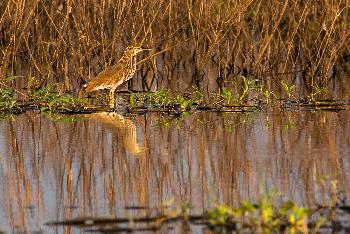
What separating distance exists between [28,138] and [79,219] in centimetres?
351

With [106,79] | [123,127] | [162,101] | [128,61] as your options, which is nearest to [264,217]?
[123,127]

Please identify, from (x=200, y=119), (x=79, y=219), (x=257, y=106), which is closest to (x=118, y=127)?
(x=200, y=119)

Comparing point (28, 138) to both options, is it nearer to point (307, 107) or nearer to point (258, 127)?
point (258, 127)

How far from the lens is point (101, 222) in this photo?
612 centimetres

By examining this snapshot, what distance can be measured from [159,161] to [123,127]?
6.73ft

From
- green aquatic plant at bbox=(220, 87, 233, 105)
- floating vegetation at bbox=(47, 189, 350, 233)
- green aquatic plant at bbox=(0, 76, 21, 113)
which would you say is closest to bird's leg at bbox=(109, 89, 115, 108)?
green aquatic plant at bbox=(0, 76, 21, 113)

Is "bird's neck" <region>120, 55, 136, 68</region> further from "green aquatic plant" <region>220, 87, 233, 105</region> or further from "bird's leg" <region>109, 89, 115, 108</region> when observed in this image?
"green aquatic plant" <region>220, 87, 233, 105</region>

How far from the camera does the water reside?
6695 mm

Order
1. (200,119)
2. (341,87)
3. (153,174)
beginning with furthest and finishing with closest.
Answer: (341,87)
(200,119)
(153,174)

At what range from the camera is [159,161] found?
8.20 meters

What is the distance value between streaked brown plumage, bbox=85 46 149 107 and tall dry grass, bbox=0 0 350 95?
0.84m

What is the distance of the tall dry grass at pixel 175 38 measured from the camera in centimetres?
1366

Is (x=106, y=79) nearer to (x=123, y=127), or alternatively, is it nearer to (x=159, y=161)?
(x=123, y=127)

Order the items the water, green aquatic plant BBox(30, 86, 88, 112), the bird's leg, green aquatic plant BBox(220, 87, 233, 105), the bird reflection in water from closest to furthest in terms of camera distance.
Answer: the water, the bird reflection in water, green aquatic plant BBox(220, 87, 233, 105), green aquatic plant BBox(30, 86, 88, 112), the bird's leg
